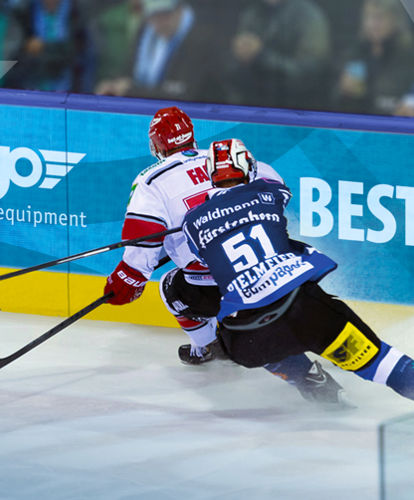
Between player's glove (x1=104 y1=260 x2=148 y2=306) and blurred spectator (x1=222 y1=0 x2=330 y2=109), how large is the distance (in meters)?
2.64

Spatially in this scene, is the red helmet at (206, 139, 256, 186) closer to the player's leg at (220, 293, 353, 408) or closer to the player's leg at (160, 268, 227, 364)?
the player's leg at (220, 293, 353, 408)

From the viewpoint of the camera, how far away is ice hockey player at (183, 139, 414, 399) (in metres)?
3.41

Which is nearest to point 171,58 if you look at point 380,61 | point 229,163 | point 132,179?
point 380,61

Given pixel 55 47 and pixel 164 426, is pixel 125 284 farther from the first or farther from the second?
pixel 55 47

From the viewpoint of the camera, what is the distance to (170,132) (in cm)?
409

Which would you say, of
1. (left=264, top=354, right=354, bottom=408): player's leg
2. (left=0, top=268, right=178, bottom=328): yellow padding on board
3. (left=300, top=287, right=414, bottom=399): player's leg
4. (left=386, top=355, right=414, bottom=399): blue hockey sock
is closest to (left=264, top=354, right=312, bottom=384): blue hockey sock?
(left=264, top=354, right=354, bottom=408): player's leg

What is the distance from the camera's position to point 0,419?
3.89 meters

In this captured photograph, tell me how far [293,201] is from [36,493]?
1795 millimetres

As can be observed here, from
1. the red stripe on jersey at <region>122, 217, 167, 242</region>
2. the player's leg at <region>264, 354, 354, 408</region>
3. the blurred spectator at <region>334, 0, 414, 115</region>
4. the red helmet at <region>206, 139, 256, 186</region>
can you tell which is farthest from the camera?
the blurred spectator at <region>334, 0, 414, 115</region>

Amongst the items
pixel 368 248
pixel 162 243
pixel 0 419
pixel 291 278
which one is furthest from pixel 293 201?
pixel 0 419

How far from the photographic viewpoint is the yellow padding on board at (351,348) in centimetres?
341

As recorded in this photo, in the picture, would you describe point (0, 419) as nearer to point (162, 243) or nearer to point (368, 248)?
point (162, 243)

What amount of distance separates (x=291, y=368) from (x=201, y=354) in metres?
0.69

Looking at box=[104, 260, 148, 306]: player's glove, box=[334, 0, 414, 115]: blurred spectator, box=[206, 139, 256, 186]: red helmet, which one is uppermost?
box=[334, 0, 414, 115]: blurred spectator
